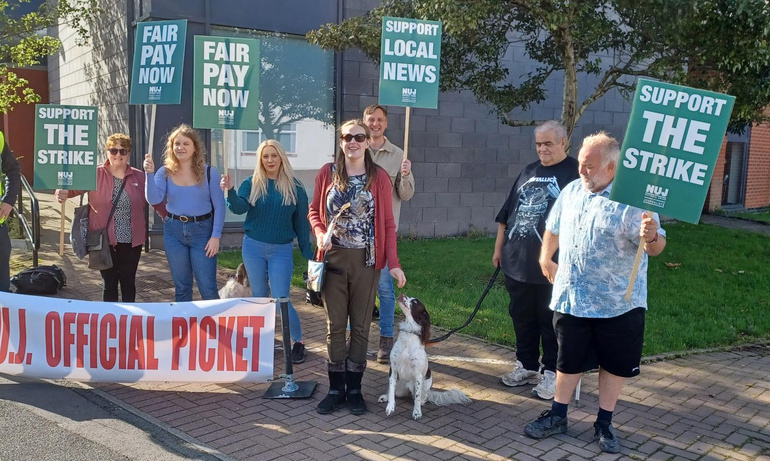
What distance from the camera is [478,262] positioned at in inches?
410

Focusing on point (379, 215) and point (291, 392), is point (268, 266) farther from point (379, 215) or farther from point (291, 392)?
point (379, 215)

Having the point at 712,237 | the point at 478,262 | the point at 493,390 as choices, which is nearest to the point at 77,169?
the point at 493,390

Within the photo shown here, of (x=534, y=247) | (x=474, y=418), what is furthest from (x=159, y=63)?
(x=474, y=418)

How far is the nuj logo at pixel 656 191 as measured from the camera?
3.81 m

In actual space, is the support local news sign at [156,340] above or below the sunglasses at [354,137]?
below

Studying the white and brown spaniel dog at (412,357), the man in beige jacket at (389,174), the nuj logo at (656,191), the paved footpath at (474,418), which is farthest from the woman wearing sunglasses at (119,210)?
the nuj logo at (656,191)

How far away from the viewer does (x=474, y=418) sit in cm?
475

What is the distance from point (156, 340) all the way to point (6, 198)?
1.95 meters

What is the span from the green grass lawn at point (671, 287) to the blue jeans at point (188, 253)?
2640mm

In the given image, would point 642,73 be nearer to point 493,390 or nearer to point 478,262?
point 478,262

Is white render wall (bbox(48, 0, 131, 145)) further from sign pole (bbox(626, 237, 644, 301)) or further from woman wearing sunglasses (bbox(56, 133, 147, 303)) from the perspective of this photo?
sign pole (bbox(626, 237, 644, 301))

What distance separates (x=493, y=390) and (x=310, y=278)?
6.05 feet

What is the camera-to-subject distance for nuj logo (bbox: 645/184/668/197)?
3.81m

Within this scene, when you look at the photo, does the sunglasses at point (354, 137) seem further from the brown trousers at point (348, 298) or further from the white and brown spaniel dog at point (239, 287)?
the white and brown spaniel dog at point (239, 287)
